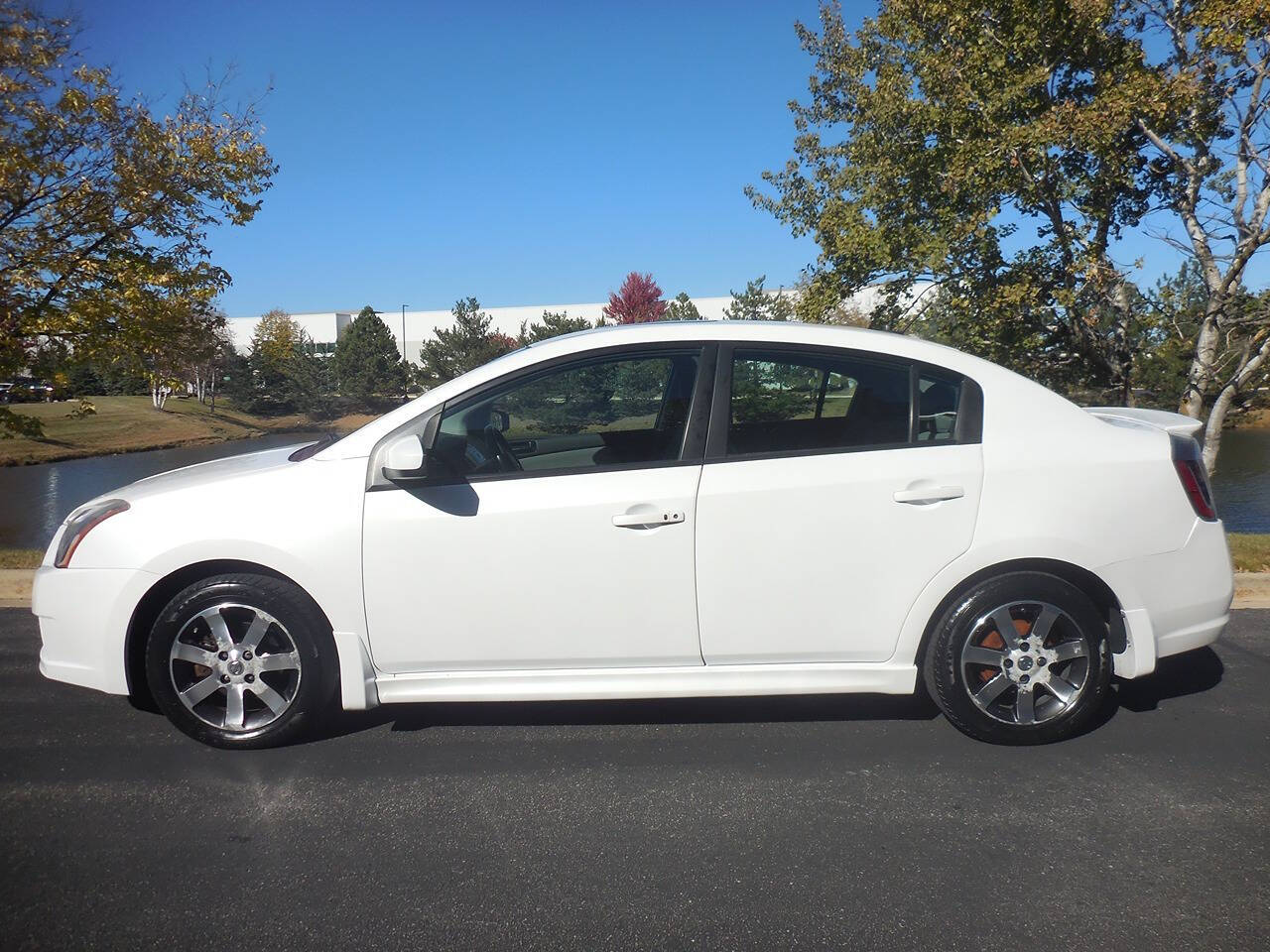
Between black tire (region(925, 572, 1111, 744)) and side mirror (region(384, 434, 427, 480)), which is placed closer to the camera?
side mirror (region(384, 434, 427, 480))

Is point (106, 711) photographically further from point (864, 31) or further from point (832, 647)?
point (864, 31)

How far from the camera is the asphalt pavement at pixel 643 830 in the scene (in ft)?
8.47

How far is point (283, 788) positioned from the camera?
11.4 ft

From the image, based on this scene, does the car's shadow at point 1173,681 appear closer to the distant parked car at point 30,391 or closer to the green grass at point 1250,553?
the green grass at point 1250,553

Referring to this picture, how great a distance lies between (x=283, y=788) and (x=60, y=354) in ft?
26.8

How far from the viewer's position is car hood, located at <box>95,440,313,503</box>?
3777 mm

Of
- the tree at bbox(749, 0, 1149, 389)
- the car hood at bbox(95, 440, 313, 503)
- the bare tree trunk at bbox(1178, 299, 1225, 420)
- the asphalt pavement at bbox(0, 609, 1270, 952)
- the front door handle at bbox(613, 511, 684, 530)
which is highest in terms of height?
the tree at bbox(749, 0, 1149, 389)

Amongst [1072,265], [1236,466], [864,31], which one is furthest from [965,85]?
[1236,466]

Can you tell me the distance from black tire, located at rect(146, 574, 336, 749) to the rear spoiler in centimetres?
341

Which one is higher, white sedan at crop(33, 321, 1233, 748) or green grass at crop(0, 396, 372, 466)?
green grass at crop(0, 396, 372, 466)

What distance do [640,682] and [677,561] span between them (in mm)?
521

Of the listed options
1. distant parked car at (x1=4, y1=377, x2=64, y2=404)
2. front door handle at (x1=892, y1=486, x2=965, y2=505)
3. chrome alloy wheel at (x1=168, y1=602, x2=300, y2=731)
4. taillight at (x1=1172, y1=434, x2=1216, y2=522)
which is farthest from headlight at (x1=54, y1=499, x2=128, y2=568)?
distant parked car at (x1=4, y1=377, x2=64, y2=404)

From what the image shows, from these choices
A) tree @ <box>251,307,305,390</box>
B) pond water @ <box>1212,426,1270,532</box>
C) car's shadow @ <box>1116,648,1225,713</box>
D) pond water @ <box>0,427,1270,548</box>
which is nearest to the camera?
car's shadow @ <box>1116,648,1225,713</box>

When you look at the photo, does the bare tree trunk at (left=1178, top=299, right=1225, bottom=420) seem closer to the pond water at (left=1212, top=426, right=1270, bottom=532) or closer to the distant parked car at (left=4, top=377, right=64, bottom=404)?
the pond water at (left=1212, top=426, right=1270, bottom=532)
